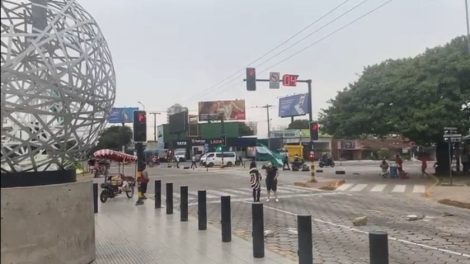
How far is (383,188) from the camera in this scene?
25.5 meters

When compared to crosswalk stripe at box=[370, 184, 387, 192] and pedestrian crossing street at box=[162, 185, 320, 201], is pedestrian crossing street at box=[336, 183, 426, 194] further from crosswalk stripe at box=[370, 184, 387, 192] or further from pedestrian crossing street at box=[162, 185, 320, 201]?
pedestrian crossing street at box=[162, 185, 320, 201]

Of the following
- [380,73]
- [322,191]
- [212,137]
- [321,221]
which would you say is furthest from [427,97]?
[212,137]

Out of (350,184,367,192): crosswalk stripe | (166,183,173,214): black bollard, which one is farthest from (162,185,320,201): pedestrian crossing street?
(166,183,173,214): black bollard

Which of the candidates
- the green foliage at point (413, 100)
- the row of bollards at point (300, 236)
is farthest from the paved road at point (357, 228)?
the green foliage at point (413, 100)

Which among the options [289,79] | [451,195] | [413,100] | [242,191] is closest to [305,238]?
[451,195]

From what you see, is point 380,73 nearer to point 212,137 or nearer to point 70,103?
point 70,103

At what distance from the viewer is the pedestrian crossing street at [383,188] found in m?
24.3

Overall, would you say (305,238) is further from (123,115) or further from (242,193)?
(123,115)

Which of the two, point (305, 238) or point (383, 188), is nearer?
Result: point (305, 238)

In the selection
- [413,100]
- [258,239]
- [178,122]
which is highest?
[178,122]

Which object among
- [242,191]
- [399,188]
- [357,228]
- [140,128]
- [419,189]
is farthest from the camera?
[399,188]

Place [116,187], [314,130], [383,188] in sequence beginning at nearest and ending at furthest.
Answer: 1. [116,187]
2. [383,188]
3. [314,130]

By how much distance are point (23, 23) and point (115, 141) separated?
88.9 m

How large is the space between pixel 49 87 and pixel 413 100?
25.8 metres
